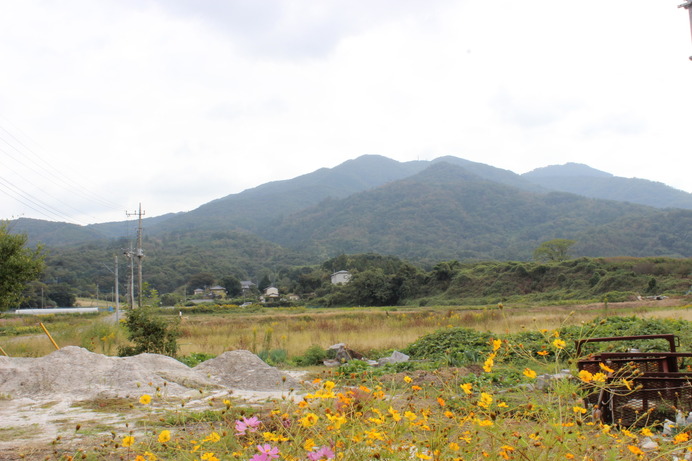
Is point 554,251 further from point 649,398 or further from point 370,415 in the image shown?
point 370,415

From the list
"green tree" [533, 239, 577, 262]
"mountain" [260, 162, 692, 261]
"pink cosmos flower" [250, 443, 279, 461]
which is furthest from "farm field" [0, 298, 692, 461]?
"mountain" [260, 162, 692, 261]

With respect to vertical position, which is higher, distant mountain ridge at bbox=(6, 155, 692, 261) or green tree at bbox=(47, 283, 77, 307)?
distant mountain ridge at bbox=(6, 155, 692, 261)

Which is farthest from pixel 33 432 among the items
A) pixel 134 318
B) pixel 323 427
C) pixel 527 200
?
pixel 527 200

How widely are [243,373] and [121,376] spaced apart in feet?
7.28

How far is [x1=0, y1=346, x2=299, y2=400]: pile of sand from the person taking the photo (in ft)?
28.7

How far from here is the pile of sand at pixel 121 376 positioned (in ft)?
28.7

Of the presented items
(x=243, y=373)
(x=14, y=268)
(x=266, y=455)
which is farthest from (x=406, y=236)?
(x=266, y=455)

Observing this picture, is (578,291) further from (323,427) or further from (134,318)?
(323,427)

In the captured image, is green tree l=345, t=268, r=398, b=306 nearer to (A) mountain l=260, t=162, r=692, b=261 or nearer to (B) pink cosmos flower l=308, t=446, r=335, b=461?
(B) pink cosmos flower l=308, t=446, r=335, b=461

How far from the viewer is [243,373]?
33.1 ft

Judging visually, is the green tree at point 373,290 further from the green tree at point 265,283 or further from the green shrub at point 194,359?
the green shrub at point 194,359

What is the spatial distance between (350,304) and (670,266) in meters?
31.7

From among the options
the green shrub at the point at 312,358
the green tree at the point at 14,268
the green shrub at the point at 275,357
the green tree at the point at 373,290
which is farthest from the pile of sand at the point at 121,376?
the green tree at the point at 373,290

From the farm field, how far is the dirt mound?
76 centimetres
